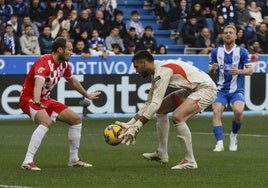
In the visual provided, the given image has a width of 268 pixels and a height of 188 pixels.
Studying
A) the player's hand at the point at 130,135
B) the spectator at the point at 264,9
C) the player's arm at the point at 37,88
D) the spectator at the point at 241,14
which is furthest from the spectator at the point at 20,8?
→ the player's hand at the point at 130,135

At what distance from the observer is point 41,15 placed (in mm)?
32094

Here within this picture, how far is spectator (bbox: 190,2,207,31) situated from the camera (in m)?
34.9

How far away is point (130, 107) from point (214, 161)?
41.2 feet

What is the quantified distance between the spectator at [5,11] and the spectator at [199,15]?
6587 mm

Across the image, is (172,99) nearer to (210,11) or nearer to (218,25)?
(218,25)

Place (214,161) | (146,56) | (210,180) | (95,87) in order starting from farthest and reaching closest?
(95,87) → (214,161) → (146,56) → (210,180)

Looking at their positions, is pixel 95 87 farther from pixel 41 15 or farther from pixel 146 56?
pixel 146 56

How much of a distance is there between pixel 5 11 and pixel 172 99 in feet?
55.2

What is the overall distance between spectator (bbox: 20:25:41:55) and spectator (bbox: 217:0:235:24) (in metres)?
8.22

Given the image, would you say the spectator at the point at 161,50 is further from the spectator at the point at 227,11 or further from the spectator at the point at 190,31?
the spectator at the point at 227,11

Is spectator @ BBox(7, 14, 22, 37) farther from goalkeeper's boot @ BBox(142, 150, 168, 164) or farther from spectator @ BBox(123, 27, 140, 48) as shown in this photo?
goalkeeper's boot @ BBox(142, 150, 168, 164)

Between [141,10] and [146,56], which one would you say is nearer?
[146,56]

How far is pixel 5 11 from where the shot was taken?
31.7 metres

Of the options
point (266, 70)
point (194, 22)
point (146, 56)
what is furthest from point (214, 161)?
point (194, 22)
